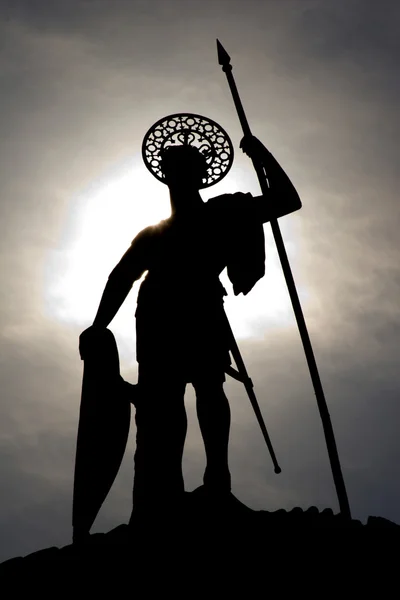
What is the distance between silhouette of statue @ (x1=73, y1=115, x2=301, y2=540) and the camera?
299 inches

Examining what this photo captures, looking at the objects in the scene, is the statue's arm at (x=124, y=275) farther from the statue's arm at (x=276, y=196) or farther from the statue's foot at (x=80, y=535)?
the statue's foot at (x=80, y=535)

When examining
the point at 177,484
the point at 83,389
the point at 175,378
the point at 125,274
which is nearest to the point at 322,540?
the point at 177,484

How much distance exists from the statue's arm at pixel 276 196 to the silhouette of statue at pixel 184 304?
0.03 feet

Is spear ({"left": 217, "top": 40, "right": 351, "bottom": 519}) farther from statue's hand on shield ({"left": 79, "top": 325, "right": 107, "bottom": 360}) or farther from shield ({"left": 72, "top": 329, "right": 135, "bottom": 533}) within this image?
statue's hand on shield ({"left": 79, "top": 325, "right": 107, "bottom": 360})

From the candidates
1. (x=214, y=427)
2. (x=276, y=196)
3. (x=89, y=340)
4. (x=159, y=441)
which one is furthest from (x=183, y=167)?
(x=159, y=441)

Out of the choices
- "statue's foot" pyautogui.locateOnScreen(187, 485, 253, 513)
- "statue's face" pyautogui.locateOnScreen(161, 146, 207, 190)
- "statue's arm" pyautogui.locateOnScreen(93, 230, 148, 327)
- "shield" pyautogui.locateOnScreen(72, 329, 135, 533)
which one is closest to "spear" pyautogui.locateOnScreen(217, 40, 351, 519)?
"statue's face" pyautogui.locateOnScreen(161, 146, 207, 190)

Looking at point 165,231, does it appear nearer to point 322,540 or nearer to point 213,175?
point 213,175

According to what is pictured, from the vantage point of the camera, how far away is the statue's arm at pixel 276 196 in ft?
27.2

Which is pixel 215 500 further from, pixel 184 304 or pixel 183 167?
pixel 183 167

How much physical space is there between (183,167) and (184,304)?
1.57 meters

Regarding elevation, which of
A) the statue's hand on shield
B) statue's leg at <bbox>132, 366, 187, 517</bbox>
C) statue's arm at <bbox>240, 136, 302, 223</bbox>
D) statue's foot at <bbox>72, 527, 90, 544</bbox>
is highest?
statue's arm at <bbox>240, 136, 302, 223</bbox>

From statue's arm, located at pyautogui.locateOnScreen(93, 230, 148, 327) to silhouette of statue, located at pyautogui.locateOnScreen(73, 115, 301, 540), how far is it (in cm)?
1

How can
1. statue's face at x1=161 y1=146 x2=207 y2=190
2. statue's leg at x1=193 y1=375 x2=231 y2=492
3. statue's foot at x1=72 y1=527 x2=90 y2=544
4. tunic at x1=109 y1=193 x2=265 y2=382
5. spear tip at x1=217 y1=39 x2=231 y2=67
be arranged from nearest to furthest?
statue's foot at x1=72 y1=527 x2=90 y2=544
statue's leg at x1=193 y1=375 x2=231 y2=492
tunic at x1=109 y1=193 x2=265 y2=382
statue's face at x1=161 y1=146 x2=207 y2=190
spear tip at x1=217 y1=39 x2=231 y2=67

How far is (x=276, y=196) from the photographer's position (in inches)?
328
